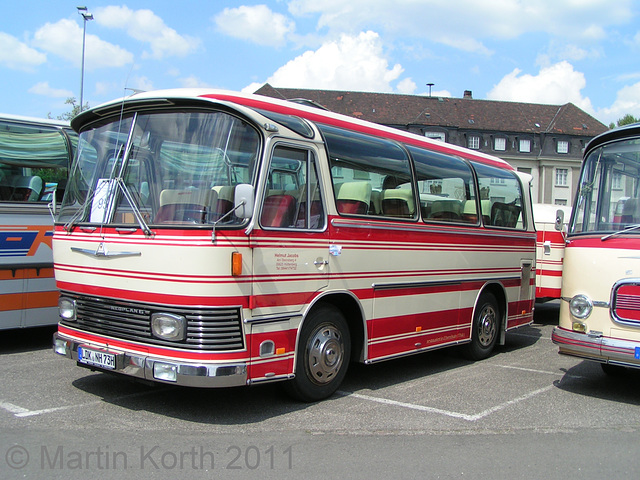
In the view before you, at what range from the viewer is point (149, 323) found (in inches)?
227

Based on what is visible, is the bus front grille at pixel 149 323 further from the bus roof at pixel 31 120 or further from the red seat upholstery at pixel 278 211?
the bus roof at pixel 31 120

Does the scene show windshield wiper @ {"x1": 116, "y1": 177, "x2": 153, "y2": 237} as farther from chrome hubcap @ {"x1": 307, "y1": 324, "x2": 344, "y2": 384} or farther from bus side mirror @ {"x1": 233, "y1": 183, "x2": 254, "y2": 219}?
chrome hubcap @ {"x1": 307, "y1": 324, "x2": 344, "y2": 384}

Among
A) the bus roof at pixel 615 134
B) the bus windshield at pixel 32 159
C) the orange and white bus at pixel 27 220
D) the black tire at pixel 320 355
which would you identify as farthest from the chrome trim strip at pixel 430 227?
the bus windshield at pixel 32 159

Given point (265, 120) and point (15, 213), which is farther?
point (15, 213)

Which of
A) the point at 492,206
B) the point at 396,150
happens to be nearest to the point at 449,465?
the point at 396,150

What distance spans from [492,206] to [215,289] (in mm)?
5904

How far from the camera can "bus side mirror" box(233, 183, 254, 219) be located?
18.0 feet

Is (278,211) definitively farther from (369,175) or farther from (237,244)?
(369,175)

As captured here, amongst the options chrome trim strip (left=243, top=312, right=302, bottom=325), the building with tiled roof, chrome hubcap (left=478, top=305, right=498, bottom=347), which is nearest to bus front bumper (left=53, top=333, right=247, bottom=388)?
chrome trim strip (left=243, top=312, right=302, bottom=325)

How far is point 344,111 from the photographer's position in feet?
205

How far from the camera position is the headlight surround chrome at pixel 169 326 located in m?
5.55

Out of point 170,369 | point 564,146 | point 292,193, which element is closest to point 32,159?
point 292,193

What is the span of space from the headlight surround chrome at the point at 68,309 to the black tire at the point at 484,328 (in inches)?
222

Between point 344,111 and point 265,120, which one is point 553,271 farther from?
point 344,111
